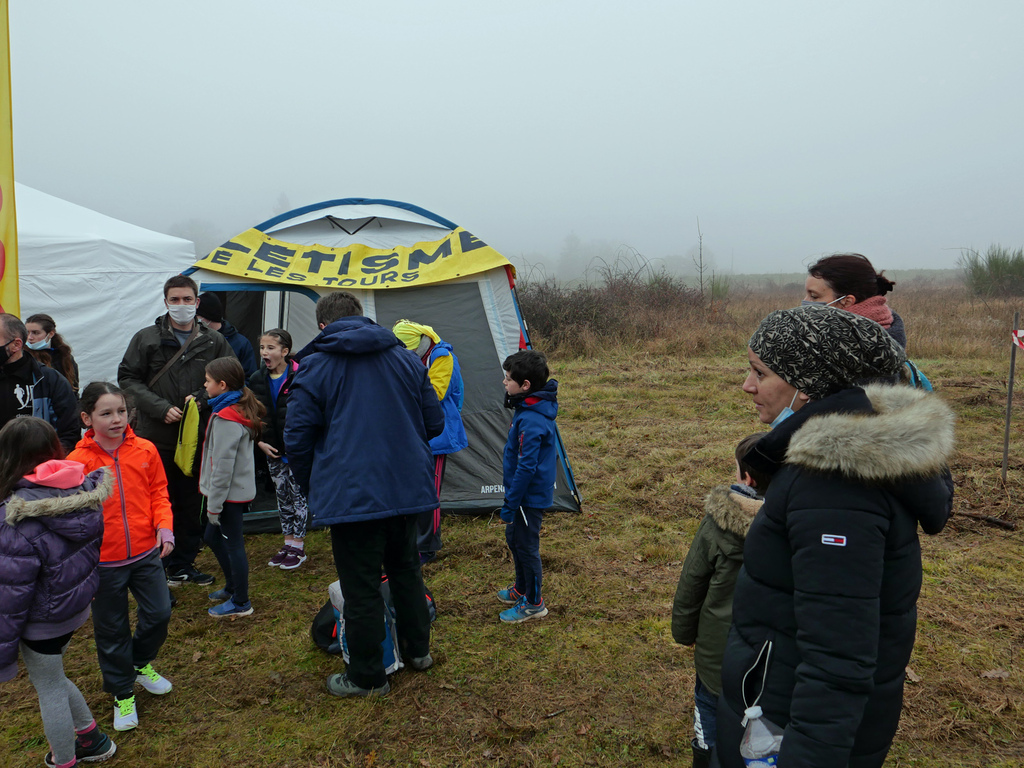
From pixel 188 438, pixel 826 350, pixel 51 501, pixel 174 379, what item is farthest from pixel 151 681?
pixel 826 350

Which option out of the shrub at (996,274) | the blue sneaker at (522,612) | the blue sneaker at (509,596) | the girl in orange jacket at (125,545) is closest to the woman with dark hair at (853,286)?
the blue sneaker at (522,612)

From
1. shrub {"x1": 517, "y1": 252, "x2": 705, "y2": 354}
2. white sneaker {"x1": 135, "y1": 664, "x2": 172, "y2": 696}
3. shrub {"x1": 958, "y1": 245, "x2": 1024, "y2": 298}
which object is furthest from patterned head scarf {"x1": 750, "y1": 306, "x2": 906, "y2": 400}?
shrub {"x1": 958, "y1": 245, "x2": 1024, "y2": 298}

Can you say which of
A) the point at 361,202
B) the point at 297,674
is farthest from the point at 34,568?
the point at 361,202

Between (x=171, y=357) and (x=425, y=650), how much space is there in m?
2.45

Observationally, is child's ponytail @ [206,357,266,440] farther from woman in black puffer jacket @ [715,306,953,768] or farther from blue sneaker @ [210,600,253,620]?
woman in black puffer jacket @ [715,306,953,768]

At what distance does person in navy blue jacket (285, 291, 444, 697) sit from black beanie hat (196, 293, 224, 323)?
1.98 metres

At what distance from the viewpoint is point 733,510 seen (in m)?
1.93

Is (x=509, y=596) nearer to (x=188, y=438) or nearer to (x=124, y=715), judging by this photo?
(x=124, y=715)

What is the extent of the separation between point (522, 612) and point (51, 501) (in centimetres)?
241

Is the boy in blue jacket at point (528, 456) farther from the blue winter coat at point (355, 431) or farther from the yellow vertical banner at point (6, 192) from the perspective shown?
the yellow vertical banner at point (6, 192)

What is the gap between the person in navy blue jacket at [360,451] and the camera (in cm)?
275

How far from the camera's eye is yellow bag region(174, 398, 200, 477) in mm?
3947

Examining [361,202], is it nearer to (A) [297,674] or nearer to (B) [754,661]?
(A) [297,674]

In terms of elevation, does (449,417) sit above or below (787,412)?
below
